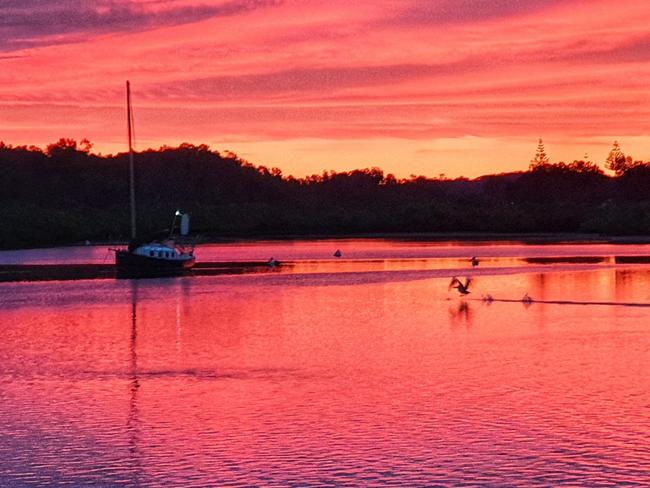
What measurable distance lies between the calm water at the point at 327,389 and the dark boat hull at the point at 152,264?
565 inches

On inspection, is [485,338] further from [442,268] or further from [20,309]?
[442,268]

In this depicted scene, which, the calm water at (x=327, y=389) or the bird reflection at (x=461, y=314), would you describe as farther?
the bird reflection at (x=461, y=314)

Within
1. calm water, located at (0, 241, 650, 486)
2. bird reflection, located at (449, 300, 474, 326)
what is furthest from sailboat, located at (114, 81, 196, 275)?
bird reflection, located at (449, 300, 474, 326)

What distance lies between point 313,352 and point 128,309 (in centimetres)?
1197

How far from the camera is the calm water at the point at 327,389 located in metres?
14.2

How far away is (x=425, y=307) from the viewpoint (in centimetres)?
3434

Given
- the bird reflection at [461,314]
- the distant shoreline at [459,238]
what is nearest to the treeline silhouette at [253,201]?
the distant shoreline at [459,238]

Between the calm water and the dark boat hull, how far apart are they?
1434cm

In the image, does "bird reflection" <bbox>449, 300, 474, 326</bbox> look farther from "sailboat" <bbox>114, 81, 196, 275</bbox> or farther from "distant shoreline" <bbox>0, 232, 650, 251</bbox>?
"distant shoreline" <bbox>0, 232, 650, 251</bbox>

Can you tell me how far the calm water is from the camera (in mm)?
14242

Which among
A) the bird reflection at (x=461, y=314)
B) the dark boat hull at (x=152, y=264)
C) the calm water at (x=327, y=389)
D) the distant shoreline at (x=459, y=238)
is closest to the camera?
the calm water at (x=327, y=389)

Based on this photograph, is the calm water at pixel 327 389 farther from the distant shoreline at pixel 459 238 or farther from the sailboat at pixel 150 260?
the distant shoreline at pixel 459 238

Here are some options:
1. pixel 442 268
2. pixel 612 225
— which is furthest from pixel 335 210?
pixel 442 268

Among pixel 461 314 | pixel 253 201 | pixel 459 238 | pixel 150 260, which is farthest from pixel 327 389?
pixel 253 201
